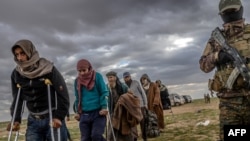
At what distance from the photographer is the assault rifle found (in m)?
5.03

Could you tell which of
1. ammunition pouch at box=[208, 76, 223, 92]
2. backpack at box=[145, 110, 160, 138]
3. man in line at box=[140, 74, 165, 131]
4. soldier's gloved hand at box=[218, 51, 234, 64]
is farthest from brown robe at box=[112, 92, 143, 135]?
man in line at box=[140, 74, 165, 131]

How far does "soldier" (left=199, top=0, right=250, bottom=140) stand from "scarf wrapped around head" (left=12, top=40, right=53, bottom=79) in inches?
93.5

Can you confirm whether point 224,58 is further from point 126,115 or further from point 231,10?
Result: point 126,115

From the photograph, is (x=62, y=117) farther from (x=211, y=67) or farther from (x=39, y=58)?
(x=211, y=67)

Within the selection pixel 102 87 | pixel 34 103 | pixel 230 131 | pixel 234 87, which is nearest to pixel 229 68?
pixel 234 87

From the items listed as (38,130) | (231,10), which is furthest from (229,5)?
(38,130)

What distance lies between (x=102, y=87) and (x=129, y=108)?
2213mm

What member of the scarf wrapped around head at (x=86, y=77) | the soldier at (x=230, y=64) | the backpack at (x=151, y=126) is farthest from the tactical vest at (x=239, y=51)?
the backpack at (x=151, y=126)

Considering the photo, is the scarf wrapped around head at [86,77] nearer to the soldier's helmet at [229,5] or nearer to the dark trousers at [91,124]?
the dark trousers at [91,124]

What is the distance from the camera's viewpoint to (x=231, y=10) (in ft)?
17.8

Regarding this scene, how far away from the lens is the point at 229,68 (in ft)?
17.4

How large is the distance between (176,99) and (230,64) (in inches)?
1336

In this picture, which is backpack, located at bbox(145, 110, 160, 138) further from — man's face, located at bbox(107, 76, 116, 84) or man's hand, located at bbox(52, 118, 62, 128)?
man's hand, located at bbox(52, 118, 62, 128)

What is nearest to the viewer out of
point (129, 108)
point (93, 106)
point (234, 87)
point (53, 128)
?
point (53, 128)
